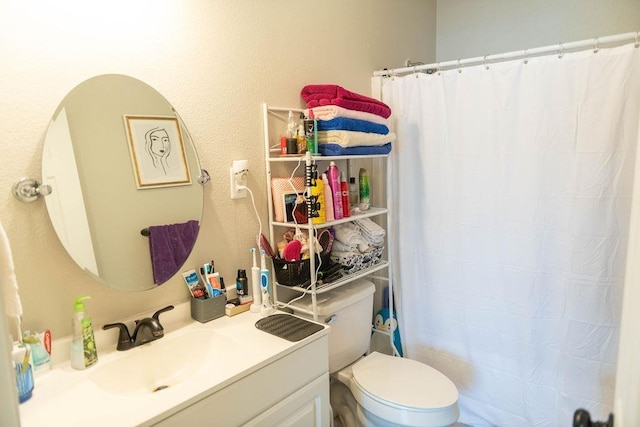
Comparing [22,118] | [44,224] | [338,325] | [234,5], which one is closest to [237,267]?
[338,325]

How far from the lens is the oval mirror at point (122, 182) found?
115 cm

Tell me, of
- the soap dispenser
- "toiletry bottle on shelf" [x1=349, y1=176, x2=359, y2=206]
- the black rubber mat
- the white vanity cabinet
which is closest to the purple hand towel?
the soap dispenser

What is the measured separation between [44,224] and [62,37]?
20.5 inches

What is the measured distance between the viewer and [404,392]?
1.55 m

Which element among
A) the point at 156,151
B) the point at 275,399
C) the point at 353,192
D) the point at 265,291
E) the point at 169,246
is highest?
the point at 156,151

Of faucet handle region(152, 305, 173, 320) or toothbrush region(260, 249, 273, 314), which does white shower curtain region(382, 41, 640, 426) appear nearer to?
toothbrush region(260, 249, 273, 314)

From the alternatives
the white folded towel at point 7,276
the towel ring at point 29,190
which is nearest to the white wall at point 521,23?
the towel ring at point 29,190

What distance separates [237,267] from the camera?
1.61 m

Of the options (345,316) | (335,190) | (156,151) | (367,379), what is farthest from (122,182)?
(367,379)

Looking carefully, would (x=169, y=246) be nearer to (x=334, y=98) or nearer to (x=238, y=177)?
(x=238, y=177)

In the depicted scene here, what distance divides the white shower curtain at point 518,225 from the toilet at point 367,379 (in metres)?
0.44

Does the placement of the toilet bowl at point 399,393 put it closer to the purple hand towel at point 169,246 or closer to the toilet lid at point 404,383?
the toilet lid at point 404,383

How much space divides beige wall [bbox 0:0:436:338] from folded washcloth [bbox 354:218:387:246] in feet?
1.66

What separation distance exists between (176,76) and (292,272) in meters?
0.83
